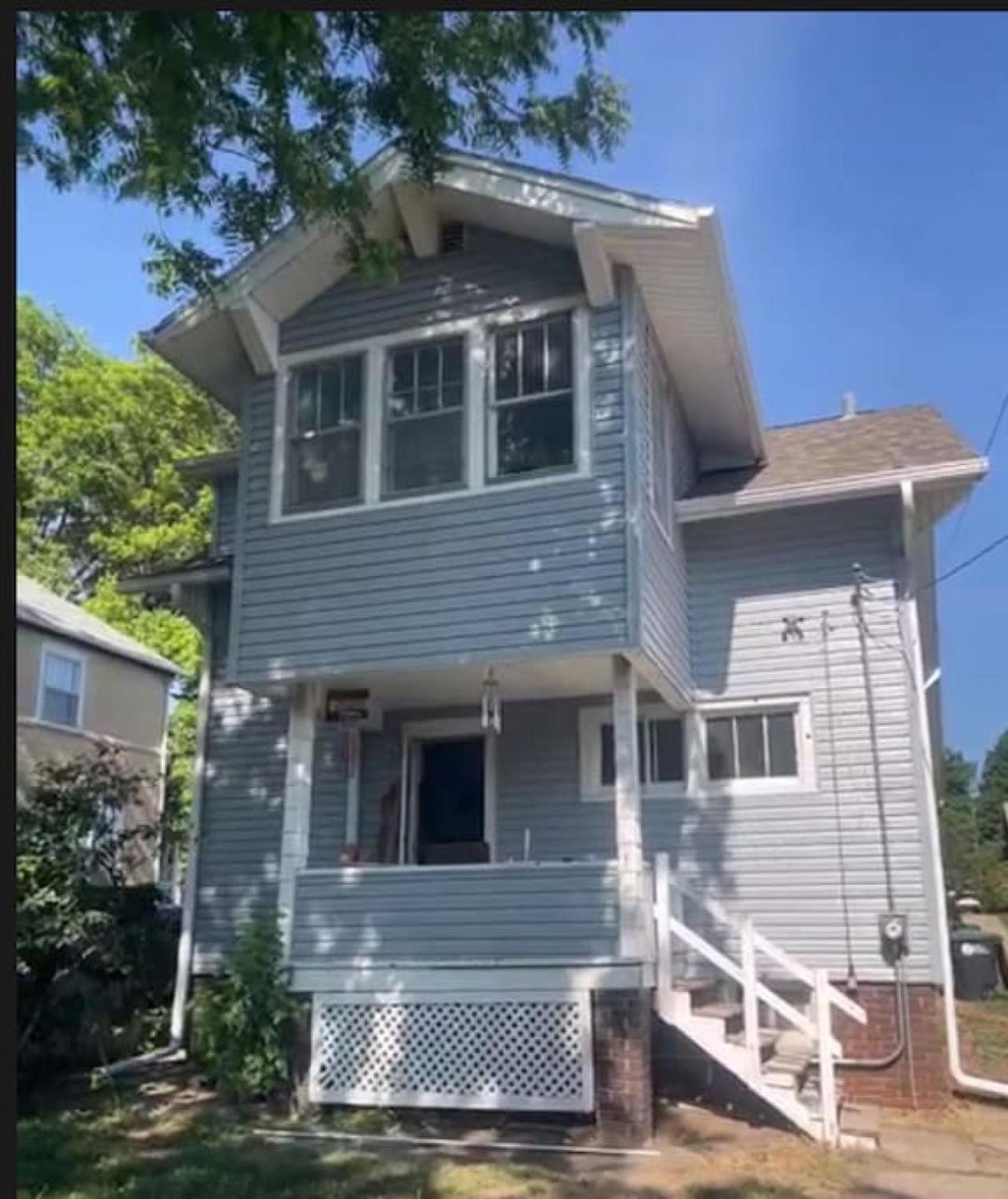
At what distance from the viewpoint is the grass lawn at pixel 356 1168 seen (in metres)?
5.39

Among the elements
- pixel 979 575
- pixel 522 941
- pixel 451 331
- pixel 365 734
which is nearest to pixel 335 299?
pixel 451 331

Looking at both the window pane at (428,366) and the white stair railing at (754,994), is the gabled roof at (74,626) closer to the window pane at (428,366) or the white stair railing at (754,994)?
the window pane at (428,366)

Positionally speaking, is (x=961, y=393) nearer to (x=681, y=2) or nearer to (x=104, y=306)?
(x=104, y=306)

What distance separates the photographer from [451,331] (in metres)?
8.26

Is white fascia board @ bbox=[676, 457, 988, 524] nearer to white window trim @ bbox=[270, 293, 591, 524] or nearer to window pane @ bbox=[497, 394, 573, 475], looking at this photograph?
window pane @ bbox=[497, 394, 573, 475]

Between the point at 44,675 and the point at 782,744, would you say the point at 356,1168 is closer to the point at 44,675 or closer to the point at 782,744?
the point at 782,744

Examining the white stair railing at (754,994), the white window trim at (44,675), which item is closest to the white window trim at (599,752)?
the white stair railing at (754,994)

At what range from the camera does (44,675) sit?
16.8m

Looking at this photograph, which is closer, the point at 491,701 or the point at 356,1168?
the point at 356,1168

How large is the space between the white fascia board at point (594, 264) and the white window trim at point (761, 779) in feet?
11.1

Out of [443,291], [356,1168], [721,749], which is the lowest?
[356,1168]

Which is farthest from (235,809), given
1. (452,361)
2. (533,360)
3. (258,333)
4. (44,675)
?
(44,675)

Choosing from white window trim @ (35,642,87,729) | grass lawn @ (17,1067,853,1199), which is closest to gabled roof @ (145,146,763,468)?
grass lawn @ (17,1067,853,1199)

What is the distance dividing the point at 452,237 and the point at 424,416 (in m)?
1.47
